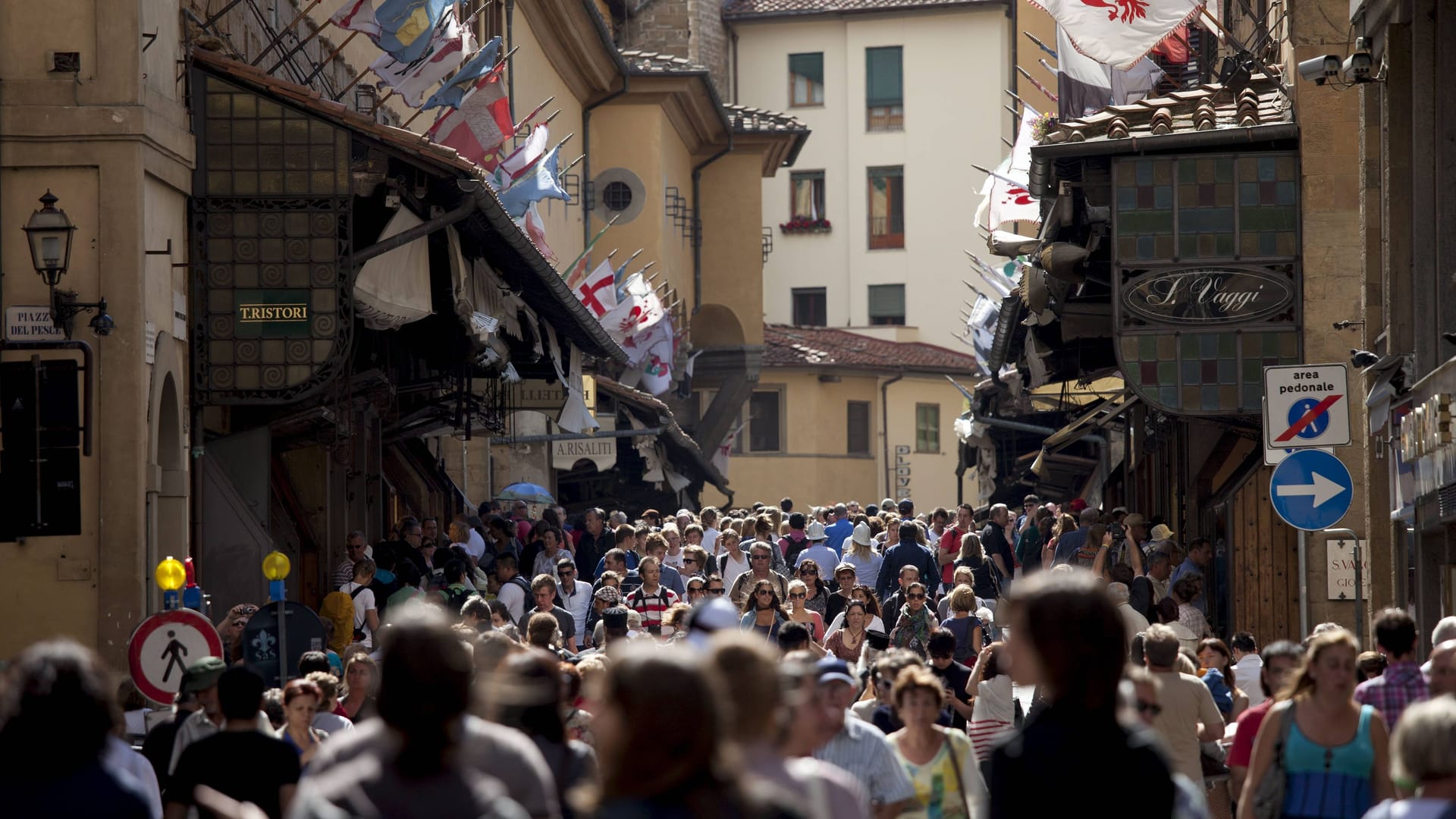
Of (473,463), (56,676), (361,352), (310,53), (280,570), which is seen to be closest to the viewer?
(56,676)

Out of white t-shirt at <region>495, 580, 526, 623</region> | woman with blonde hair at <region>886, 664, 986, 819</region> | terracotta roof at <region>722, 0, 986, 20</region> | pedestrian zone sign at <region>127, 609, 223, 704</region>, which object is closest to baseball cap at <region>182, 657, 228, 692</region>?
pedestrian zone sign at <region>127, 609, 223, 704</region>

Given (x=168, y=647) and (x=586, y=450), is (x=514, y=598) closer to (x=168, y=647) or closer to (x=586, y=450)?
(x=168, y=647)

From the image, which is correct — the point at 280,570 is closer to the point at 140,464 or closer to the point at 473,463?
the point at 140,464

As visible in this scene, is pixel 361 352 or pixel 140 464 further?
pixel 361 352

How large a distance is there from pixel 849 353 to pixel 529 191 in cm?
3996

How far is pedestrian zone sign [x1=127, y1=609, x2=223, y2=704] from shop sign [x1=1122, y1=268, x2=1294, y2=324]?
9.18 metres

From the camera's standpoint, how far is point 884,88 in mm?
64625

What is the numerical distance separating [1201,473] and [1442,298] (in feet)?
25.4

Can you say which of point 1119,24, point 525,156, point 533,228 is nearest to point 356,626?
point 525,156

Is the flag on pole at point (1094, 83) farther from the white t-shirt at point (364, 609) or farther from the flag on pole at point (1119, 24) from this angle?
the white t-shirt at point (364, 609)

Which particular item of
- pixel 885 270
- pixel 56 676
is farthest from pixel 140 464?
pixel 885 270

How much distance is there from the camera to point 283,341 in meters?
16.7

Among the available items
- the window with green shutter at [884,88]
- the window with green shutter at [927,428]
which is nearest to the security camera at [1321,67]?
the window with green shutter at [927,428]

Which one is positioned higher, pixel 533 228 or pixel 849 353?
pixel 533 228
